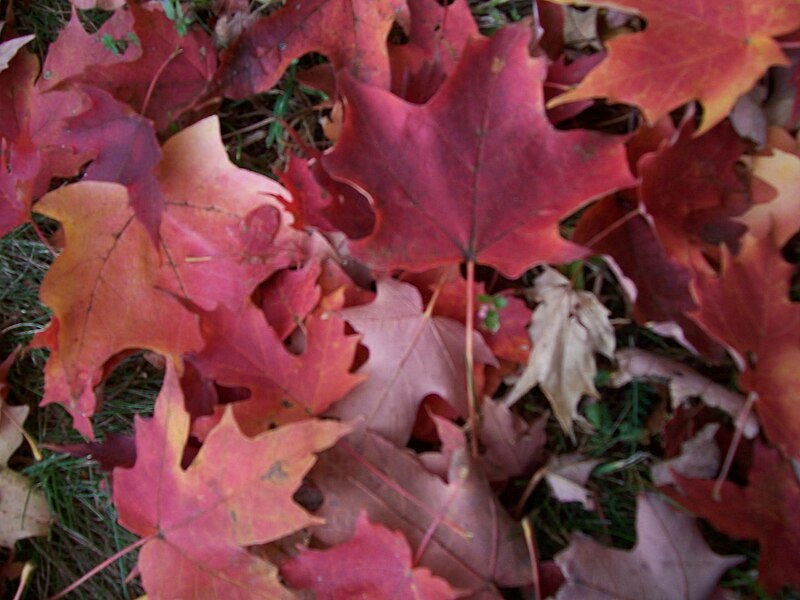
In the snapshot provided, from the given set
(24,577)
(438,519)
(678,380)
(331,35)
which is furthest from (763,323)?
(24,577)

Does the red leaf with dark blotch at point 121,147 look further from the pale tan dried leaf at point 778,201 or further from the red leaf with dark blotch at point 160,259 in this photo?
the pale tan dried leaf at point 778,201

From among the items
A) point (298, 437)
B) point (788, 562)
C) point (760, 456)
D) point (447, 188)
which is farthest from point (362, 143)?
point (788, 562)

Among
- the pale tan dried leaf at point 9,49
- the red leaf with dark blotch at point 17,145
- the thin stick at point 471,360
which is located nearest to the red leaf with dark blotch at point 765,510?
the thin stick at point 471,360

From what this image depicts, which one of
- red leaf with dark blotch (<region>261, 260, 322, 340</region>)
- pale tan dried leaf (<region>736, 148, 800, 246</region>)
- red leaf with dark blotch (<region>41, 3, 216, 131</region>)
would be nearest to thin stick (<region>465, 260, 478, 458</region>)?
red leaf with dark blotch (<region>261, 260, 322, 340</region>)

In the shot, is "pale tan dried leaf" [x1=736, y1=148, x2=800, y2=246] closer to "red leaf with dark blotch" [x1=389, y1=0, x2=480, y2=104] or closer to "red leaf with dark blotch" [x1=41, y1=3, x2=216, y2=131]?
"red leaf with dark blotch" [x1=389, y1=0, x2=480, y2=104]

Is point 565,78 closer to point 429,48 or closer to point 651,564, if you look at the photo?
point 429,48

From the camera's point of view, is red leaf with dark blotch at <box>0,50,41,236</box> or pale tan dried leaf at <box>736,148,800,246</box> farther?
red leaf with dark blotch at <box>0,50,41,236</box>

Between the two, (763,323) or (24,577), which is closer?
(763,323)
